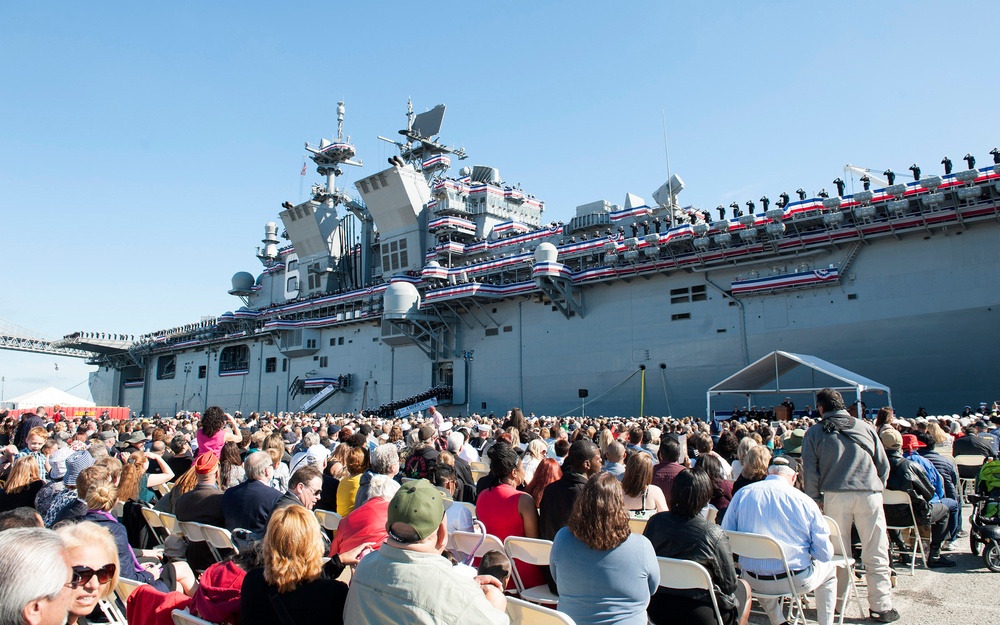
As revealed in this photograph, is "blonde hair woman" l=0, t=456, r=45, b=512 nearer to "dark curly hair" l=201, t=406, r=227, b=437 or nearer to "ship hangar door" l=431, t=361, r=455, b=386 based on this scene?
"dark curly hair" l=201, t=406, r=227, b=437

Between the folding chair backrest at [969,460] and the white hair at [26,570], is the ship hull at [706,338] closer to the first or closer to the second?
the folding chair backrest at [969,460]

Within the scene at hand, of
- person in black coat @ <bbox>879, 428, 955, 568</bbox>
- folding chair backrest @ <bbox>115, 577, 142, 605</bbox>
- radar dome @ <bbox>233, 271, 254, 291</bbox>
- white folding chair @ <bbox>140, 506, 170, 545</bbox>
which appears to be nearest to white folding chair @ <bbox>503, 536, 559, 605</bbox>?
folding chair backrest @ <bbox>115, 577, 142, 605</bbox>

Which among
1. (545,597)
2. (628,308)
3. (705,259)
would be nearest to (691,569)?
(545,597)

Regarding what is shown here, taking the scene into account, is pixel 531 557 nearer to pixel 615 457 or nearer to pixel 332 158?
pixel 615 457

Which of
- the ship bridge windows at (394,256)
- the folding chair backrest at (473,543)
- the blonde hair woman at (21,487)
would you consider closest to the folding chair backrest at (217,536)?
the folding chair backrest at (473,543)

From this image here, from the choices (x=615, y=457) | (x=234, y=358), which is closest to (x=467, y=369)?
(x=234, y=358)

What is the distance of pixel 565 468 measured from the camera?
619 centimetres

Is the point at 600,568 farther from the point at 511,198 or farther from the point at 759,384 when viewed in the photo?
the point at 511,198

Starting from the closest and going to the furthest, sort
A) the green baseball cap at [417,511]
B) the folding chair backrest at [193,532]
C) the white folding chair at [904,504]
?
the green baseball cap at [417,511], the folding chair backrest at [193,532], the white folding chair at [904,504]

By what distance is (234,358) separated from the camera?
177ft

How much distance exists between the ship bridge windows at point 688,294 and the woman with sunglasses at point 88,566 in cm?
2691

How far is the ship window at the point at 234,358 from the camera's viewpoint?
→ 52438 mm

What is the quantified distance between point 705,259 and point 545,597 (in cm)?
Answer: 2389

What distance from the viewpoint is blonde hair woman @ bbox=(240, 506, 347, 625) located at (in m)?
3.32
